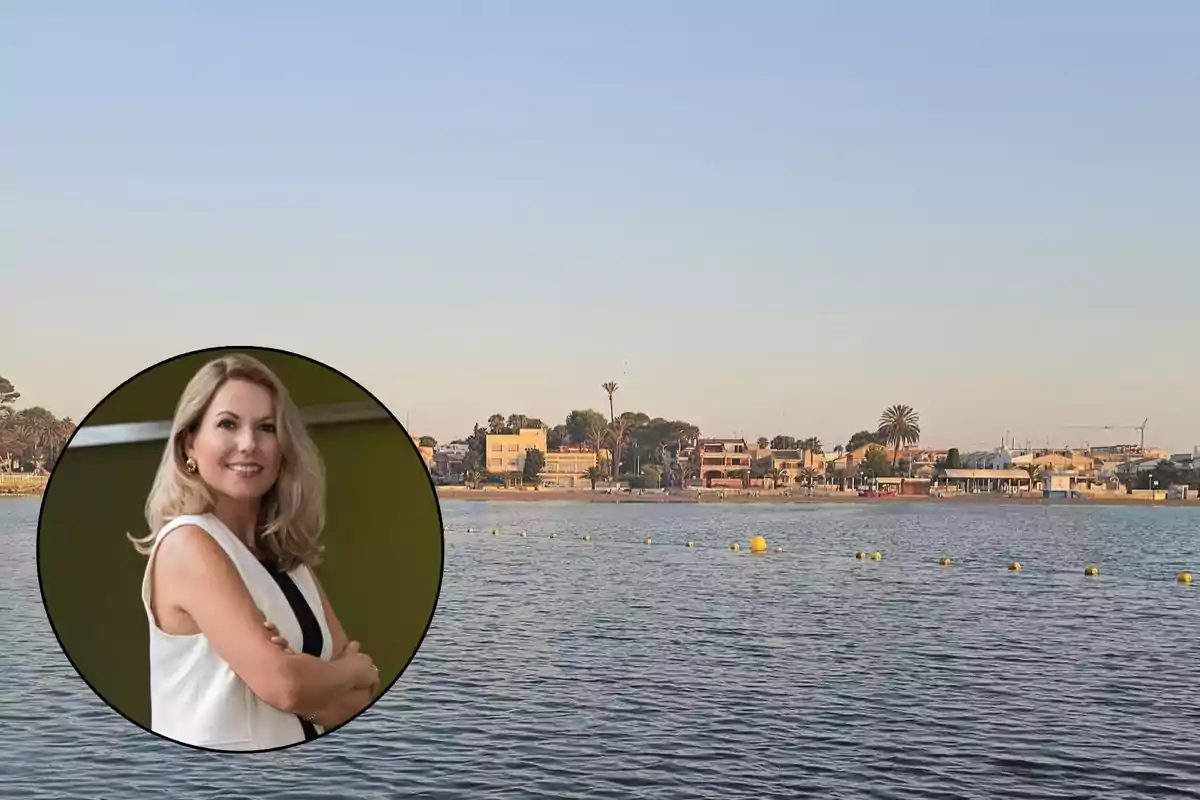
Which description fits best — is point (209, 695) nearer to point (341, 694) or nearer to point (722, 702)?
point (341, 694)

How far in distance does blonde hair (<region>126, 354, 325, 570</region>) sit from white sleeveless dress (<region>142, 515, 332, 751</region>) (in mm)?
38

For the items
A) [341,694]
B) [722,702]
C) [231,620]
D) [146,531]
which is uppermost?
[146,531]

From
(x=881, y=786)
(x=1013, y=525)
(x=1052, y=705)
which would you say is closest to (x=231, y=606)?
(x=881, y=786)

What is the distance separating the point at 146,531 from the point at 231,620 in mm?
180

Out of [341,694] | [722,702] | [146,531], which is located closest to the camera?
[146,531]

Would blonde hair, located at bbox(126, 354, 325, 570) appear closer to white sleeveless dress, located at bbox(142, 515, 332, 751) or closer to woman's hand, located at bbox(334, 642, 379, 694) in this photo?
white sleeveless dress, located at bbox(142, 515, 332, 751)

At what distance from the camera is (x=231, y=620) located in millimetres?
1902

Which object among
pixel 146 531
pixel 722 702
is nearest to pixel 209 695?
pixel 146 531

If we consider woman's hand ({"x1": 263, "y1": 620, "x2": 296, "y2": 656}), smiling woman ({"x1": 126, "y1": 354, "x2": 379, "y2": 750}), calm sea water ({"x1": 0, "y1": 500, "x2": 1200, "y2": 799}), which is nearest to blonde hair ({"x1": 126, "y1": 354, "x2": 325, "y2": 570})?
smiling woman ({"x1": 126, "y1": 354, "x2": 379, "y2": 750})

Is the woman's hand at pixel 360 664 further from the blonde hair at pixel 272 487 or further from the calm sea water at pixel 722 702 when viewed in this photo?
the calm sea water at pixel 722 702

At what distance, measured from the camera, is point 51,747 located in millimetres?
24156

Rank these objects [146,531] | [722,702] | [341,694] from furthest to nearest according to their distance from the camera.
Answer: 1. [722,702]
2. [341,694]
3. [146,531]

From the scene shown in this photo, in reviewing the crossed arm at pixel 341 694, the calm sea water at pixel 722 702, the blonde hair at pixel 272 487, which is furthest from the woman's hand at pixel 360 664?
the calm sea water at pixel 722 702

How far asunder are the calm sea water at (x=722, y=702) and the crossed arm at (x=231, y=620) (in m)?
2.37
